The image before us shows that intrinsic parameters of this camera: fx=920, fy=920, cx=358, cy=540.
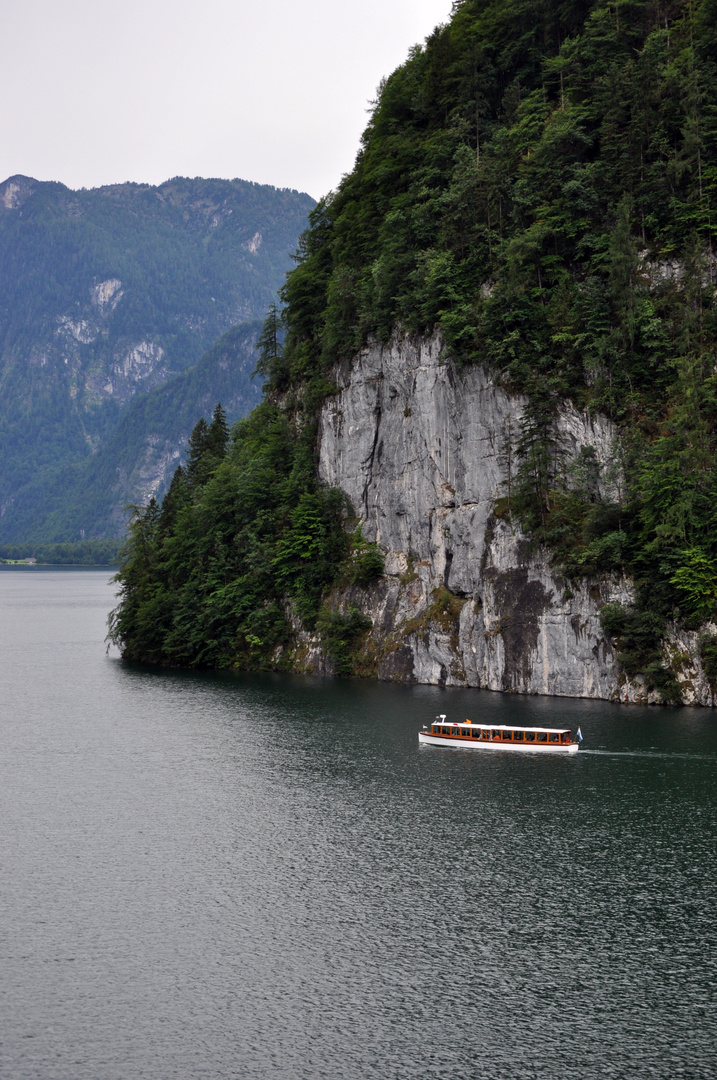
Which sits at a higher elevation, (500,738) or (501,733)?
(501,733)

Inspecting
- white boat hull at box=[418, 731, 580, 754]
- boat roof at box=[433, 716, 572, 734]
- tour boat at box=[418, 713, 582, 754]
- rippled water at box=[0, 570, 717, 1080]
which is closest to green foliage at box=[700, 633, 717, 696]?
rippled water at box=[0, 570, 717, 1080]

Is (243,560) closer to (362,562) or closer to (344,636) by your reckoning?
(362,562)

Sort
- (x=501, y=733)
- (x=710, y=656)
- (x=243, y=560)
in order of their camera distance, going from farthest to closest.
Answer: (x=243, y=560) → (x=710, y=656) → (x=501, y=733)

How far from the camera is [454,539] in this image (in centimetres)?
7950

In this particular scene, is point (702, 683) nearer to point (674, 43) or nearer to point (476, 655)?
point (476, 655)

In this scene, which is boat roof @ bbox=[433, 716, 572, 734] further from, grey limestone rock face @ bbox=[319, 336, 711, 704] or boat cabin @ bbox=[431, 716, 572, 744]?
grey limestone rock face @ bbox=[319, 336, 711, 704]

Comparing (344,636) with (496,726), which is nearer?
(496,726)

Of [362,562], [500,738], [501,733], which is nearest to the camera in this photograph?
[500,738]

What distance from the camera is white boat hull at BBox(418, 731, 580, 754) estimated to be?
55219 millimetres

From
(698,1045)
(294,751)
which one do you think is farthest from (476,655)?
(698,1045)

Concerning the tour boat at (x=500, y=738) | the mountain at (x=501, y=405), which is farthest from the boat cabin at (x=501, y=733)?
the mountain at (x=501, y=405)

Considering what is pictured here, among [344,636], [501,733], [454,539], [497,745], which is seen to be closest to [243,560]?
[344,636]

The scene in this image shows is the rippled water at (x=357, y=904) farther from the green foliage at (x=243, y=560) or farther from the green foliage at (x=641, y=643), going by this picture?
the green foliage at (x=243, y=560)

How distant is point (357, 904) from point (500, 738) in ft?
81.7
